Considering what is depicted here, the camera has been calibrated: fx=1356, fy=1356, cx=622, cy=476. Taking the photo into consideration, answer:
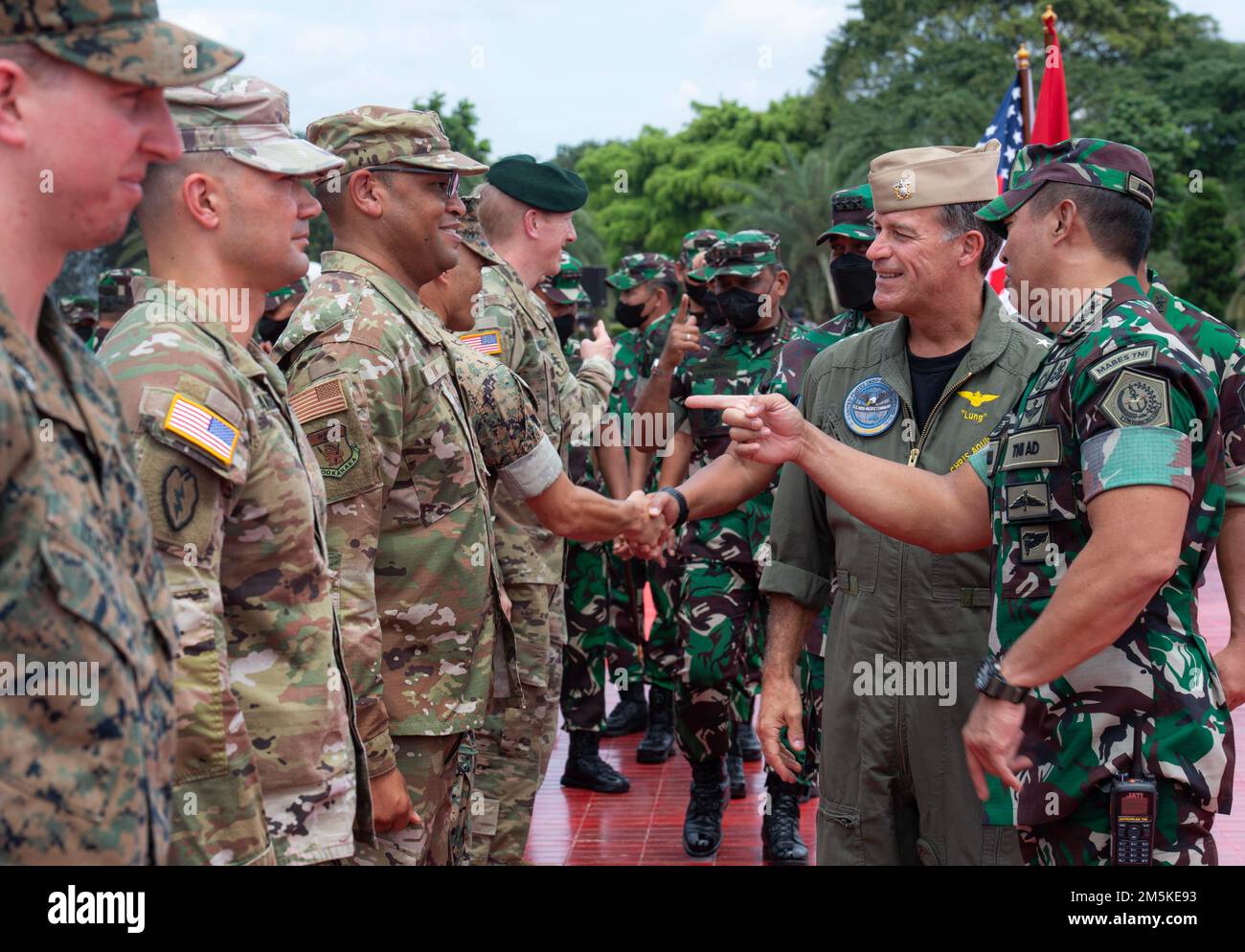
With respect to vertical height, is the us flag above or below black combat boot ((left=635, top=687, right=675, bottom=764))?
above

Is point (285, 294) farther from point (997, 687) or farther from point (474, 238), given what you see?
point (997, 687)

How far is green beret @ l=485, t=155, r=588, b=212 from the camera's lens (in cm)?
538

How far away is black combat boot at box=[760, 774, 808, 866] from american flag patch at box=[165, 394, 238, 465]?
3861 mm

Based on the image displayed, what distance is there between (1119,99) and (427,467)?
4373cm

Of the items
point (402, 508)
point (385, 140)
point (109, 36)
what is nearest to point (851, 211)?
point (385, 140)

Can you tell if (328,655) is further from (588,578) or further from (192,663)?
(588,578)

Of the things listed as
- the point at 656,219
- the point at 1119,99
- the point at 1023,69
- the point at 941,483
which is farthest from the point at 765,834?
the point at 656,219

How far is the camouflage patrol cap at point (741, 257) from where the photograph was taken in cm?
640

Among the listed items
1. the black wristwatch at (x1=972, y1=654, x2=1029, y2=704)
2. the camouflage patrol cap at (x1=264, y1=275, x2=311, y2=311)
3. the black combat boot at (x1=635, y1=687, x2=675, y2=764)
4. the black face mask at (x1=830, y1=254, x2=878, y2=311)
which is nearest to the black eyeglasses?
the black wristwatch at (x1=972, y1=654, x2=1029, y2=704)

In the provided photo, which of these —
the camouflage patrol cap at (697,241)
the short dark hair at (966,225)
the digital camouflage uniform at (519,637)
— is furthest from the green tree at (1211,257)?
the short dark hair at (966,225)

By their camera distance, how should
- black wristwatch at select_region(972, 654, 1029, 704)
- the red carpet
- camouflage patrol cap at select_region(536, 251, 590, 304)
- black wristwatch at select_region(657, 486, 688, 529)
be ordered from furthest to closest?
camouflage patrol cap at select_region(536, 251, 590, 304) → the red carpet → black wristwatch at select_region(657, 486, 688, 529) → black wristwatch at select_region(972, 654, 1029, 704)

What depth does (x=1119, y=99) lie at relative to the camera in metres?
42.3

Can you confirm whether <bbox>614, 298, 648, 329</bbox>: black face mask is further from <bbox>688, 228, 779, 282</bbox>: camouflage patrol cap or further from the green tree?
the green tree

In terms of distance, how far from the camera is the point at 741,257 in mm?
6402
